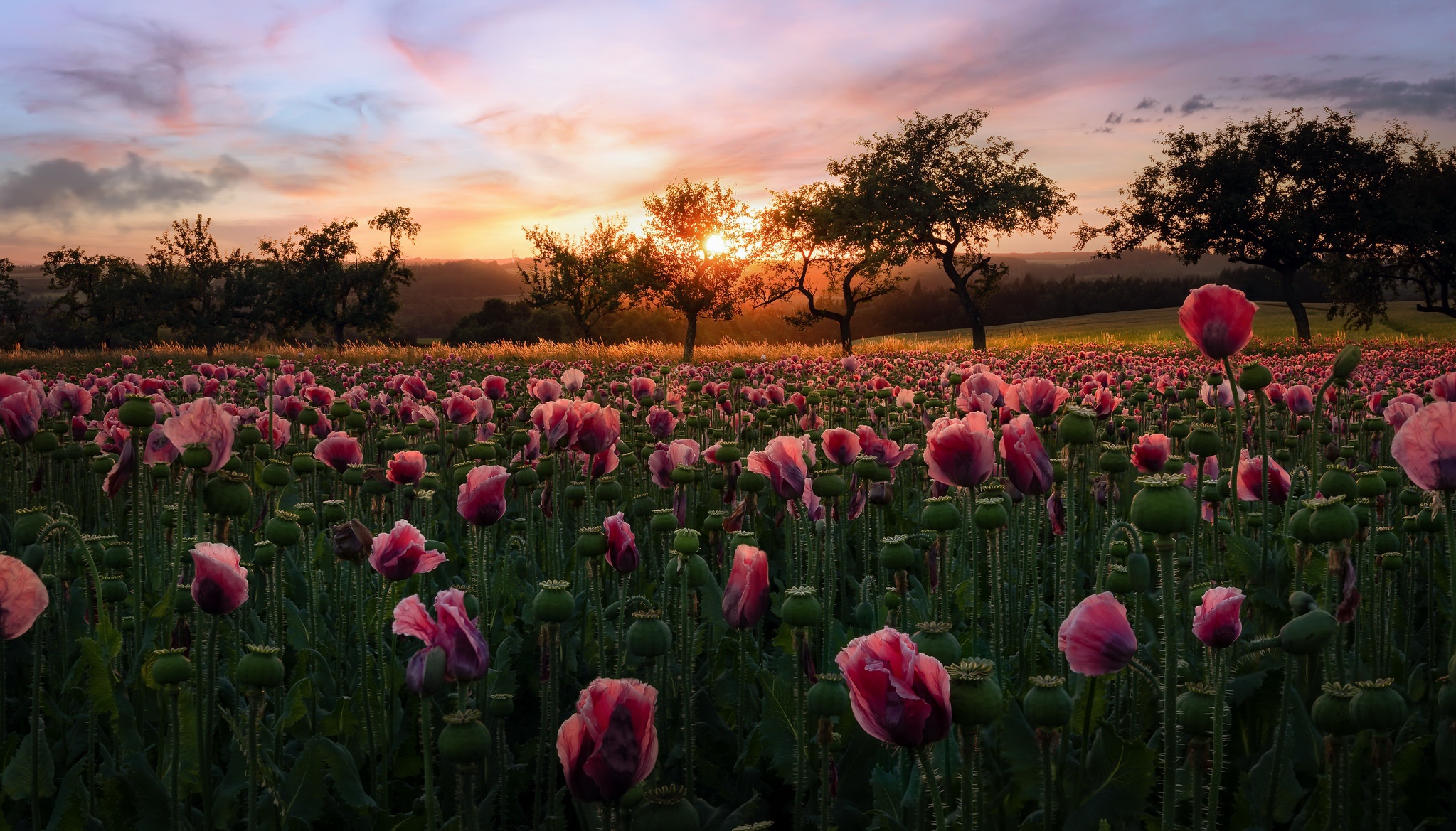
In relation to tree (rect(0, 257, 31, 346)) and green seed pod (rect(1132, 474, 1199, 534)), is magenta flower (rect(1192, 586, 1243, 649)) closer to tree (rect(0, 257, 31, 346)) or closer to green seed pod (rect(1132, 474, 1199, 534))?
green seed pod (rect(1132, 474, 1199, 534))

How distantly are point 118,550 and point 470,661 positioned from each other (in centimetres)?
219

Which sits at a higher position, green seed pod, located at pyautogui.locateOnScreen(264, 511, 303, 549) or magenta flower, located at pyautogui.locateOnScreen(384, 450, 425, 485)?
magenta flower, located at pyautogui.locateOnScreen(384, 450, 425, 485)

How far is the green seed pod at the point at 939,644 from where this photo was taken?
69.4 inches

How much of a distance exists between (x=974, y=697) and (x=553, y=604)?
1041 mm

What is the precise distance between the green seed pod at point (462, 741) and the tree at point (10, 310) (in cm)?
8398

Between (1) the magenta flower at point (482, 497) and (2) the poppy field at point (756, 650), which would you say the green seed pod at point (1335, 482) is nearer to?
(2) the poppy field at point (756, 650)

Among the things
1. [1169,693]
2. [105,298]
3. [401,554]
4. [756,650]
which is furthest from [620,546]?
[105,298]

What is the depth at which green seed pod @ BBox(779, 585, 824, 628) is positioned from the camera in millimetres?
1896

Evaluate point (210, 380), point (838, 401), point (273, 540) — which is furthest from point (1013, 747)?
point (210, 380)

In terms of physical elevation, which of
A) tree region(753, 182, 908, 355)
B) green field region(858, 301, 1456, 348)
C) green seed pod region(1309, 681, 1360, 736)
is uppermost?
tree region(753, 182, 908, 355)

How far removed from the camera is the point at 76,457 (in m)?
5.26

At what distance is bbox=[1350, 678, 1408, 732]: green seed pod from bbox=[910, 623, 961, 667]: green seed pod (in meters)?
0.67

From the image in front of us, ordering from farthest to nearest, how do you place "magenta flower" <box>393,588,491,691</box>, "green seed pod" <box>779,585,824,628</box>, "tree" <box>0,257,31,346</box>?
"tree" <box>0,257,31,346</box> < "green seed pod" <box>779,585,824,628</box> < "magenta flower" <box>393,588,491,691</box>

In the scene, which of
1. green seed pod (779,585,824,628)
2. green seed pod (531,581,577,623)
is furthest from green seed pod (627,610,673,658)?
green seed pod (779,585,824,628)
